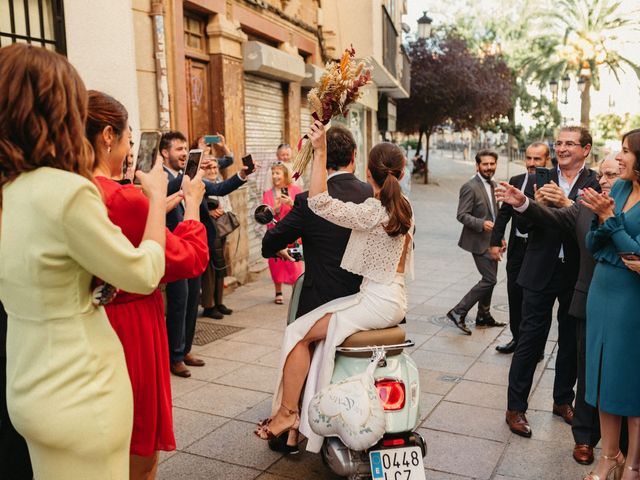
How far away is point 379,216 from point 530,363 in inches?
75.6

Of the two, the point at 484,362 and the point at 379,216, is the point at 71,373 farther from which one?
the point at 484,362

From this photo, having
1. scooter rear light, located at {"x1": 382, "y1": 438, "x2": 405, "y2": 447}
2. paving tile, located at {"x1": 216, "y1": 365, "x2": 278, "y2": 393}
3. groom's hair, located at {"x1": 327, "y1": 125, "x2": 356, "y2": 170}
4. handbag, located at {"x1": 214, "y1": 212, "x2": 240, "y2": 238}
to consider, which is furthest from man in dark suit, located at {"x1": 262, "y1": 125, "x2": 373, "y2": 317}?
handbag, located at {"x1": 214, "y1": 212, "x2": 240, "y2": 238}

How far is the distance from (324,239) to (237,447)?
60.6 inches

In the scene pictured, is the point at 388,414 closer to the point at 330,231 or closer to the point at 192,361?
the point at 330,231

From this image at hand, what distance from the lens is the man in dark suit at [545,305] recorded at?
4660mm

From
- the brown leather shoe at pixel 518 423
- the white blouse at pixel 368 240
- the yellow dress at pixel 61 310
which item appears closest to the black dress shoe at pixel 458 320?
the brown leather shoe at pixel 518 423

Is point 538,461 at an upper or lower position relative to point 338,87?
lower

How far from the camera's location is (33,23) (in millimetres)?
6191

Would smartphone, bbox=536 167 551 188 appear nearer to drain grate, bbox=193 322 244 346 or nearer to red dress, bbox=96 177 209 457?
red dress, bbox=96 177 209 457

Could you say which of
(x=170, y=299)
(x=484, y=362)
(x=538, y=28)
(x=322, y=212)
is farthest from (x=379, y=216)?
(x=538, y=28)

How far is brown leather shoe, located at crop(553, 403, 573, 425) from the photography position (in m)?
4.80

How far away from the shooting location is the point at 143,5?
24.9ft

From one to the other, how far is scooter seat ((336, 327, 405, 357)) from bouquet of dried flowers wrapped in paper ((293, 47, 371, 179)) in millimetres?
925

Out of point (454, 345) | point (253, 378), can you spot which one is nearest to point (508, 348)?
point (454, 345)
